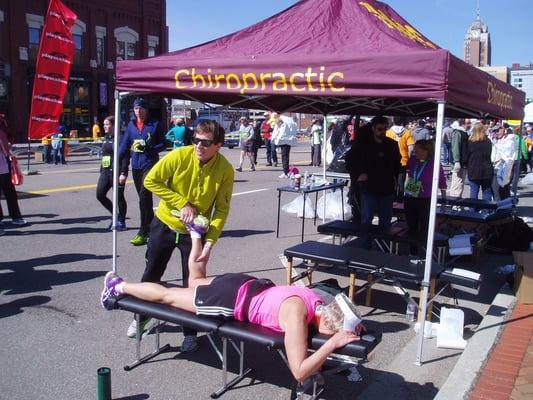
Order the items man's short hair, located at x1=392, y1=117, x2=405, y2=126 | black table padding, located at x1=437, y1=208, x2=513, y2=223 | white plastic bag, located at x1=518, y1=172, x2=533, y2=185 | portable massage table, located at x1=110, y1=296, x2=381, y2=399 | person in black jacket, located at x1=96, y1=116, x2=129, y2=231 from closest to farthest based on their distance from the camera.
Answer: portable massage table, located at x1=110, y1=296, x2=381, y2=399
black table padding, located at x1=437, y1=208, x2=513, y2=223
person in black jacket, located at x1=96, y1=116, x2=129, y2=231
man's short hair, located at x1=392, y1=117, x2=405, y2=126
white plastic bag, located at x1=518, y1=172, x2=533, y2=185

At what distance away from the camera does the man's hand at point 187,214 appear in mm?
4055

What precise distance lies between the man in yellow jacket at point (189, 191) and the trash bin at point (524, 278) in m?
3.32

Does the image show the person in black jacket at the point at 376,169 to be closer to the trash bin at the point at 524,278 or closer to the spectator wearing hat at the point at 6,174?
the trash bin at the point at 524,278

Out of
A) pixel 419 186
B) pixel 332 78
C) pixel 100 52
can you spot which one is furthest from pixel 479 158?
pixel 100 52

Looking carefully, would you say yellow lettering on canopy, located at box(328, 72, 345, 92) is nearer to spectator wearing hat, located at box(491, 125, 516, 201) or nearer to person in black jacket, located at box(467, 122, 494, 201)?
person in black jacket, located at box(467, 122, 494, 201)

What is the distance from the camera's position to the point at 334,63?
4.15 m

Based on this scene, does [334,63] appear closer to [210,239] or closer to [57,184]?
[210,239]

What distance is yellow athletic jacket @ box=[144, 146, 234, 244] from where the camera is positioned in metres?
4.10

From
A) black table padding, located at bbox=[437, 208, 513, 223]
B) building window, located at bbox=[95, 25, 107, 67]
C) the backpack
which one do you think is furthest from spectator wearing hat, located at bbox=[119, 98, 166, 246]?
building window, located at bbox=[95, 25, 107, 67]

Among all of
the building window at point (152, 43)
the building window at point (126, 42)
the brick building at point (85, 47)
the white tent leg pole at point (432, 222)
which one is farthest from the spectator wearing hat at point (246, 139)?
the building window at point (152, 43)

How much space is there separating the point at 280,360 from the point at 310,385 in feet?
2.30

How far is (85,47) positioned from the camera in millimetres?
33938

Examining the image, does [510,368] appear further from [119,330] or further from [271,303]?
[119,330]

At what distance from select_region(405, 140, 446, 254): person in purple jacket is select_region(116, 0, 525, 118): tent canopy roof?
1.34m
